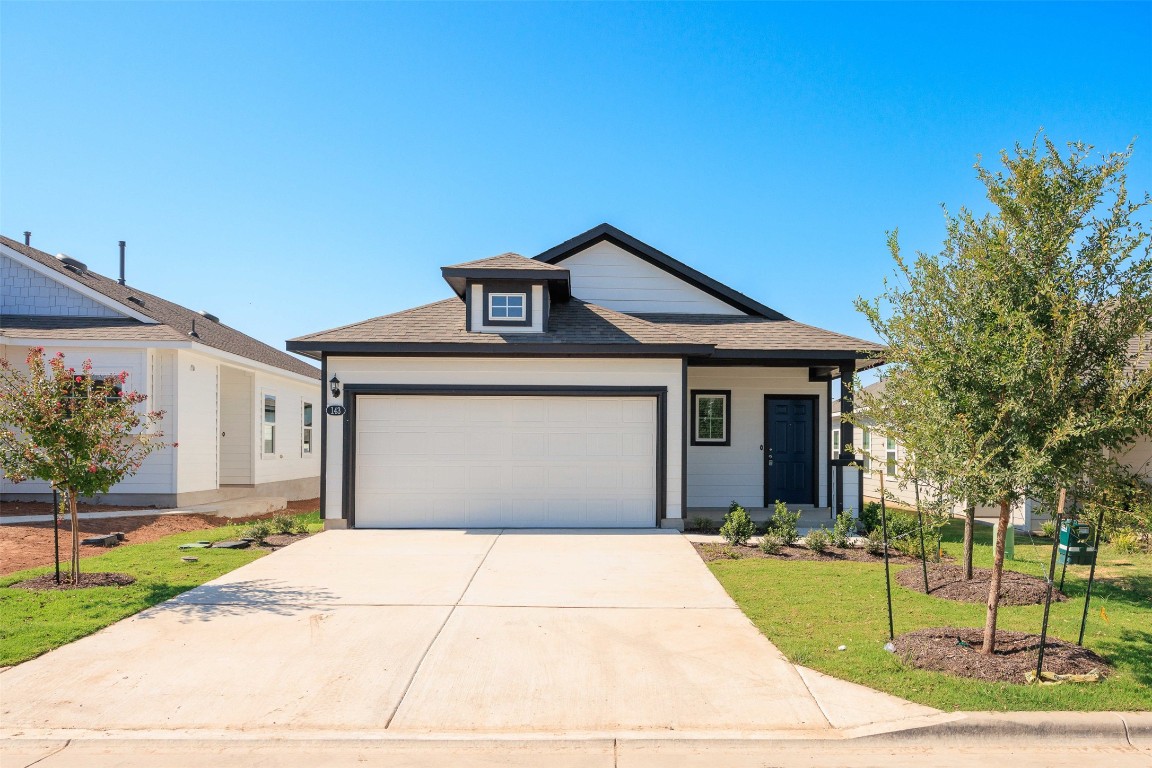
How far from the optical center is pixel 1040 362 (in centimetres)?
498

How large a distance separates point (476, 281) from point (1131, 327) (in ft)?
31.0

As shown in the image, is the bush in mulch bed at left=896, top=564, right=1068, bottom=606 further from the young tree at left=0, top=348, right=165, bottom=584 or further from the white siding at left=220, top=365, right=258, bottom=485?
the white siding at left=220, top=365, right=258, bottom=485

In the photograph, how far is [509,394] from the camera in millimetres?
12008

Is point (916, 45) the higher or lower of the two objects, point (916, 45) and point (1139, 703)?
the higher

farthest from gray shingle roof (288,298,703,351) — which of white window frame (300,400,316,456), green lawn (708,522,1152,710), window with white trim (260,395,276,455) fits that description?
white window frame (300,400,316,456)

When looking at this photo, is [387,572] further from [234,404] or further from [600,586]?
[234,404]

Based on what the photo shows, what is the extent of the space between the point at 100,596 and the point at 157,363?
8624 millimetres

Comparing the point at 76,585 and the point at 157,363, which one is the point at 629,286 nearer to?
the point at 157,363

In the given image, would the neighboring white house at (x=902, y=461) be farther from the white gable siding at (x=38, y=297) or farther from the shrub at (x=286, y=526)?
the white gable siding at (x=38, y=297)

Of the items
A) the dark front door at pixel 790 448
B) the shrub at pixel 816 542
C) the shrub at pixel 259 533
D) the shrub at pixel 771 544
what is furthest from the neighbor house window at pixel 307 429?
the shrub at pixel 816 542

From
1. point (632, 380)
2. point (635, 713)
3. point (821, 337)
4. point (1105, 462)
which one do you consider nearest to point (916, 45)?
point (821, 337)

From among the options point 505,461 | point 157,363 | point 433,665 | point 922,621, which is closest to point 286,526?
point 505,461

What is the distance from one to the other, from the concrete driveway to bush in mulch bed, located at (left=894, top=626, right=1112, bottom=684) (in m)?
0.89

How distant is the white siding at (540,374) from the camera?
11953mm
